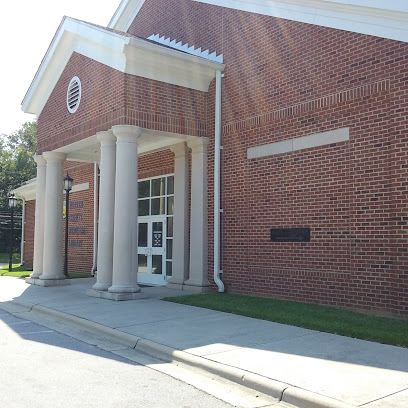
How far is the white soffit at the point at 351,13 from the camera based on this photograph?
8.70 m

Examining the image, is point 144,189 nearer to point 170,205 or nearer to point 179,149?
point 170,205

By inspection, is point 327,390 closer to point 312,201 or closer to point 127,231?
point 312,201

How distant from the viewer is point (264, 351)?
634cm

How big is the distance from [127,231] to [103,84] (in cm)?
389

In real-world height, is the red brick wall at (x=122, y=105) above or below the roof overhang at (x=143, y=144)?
above

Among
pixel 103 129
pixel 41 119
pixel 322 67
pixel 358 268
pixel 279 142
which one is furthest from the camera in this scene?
pixel 41 119

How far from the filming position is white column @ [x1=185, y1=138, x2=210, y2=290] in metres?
12.4

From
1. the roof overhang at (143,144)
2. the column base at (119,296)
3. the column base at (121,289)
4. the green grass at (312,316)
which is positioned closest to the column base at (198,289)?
the green grass at (312,316)

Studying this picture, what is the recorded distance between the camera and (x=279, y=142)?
35.9 ft

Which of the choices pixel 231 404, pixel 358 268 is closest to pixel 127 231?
pixel 358 268

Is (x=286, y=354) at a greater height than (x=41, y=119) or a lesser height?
lesser

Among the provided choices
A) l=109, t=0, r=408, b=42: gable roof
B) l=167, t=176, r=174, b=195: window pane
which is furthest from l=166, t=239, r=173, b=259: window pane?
l=109, t=0, r=408, b=42: gable roof

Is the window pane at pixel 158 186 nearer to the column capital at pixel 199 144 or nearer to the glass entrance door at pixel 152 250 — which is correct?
the glass entrance door at pixel 152 250

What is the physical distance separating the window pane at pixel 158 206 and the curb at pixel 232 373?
6.95 m
